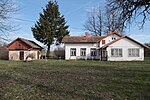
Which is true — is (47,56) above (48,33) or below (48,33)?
below

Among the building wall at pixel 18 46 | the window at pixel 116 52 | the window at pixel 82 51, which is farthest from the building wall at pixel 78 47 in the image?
the building wall at pixel 18 46

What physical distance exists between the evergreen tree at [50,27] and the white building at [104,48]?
670 centimetres

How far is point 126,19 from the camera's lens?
42.1 feet

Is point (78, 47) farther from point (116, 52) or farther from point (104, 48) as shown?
point (116, 52)

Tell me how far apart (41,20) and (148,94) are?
1781 inches

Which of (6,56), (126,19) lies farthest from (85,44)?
(126,19)

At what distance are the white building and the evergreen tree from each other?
22.0ft

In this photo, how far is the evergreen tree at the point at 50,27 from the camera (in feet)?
163

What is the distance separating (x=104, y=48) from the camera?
133 ft

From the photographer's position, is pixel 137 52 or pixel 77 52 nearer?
pixel 137 52

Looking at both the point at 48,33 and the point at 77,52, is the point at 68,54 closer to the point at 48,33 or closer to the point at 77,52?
the point at 77,52

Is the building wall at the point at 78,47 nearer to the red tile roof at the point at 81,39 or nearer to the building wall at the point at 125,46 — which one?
the red tile roof at the point at 81,39

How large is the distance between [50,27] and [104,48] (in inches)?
648

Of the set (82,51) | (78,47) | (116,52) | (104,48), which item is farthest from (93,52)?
(116,52)
